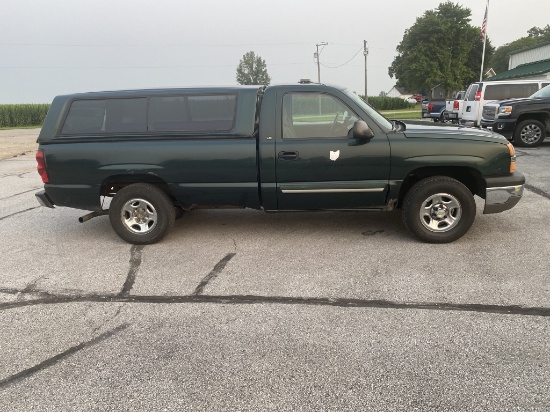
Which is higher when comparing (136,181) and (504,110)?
(504,110)

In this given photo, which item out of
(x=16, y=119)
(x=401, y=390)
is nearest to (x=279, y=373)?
(x=401, y=390)

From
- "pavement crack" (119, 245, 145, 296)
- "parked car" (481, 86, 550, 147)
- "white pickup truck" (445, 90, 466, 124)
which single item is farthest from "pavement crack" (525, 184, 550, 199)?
"white pickup truck" (445, 90, 466, 124)

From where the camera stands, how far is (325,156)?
4.71 meters

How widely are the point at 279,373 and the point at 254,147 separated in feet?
8.69

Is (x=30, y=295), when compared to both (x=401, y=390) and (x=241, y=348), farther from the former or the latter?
(x=401, y=390)

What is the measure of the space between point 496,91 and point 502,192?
12842 mm

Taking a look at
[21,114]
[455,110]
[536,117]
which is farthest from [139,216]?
[21,114]

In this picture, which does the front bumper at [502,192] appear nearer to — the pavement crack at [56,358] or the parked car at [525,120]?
the pavement crack at [56,358]

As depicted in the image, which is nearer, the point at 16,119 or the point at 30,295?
the point at 30,295

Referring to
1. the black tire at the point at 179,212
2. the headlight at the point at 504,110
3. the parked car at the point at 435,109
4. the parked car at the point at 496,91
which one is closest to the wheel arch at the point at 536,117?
the headlight at the point at 504,110

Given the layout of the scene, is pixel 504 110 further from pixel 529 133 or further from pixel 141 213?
pixel 141 213

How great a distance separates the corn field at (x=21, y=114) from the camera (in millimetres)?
43031

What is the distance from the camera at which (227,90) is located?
495 centimetres

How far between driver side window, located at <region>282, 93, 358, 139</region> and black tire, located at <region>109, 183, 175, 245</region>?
1.60 m
